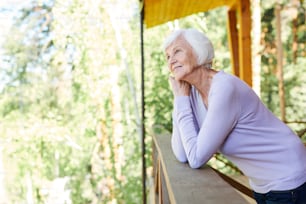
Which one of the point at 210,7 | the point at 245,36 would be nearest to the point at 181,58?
the point at 245,36

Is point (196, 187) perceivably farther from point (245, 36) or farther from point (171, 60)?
point (245, 36)

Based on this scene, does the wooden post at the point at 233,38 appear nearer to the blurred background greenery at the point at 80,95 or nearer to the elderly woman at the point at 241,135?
the blurred background greenery at the point at 80,95

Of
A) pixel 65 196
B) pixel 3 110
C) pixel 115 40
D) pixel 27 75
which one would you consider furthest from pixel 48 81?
pixel 65 196

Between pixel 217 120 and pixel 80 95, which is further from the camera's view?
pixel 80 95

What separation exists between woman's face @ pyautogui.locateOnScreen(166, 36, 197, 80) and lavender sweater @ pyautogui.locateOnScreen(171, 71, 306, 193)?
0.10 metres

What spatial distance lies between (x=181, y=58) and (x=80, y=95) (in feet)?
25.8

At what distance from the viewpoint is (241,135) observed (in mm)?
1188

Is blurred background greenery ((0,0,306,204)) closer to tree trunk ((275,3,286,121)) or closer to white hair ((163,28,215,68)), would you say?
tree trunk ((275,3,286,121))

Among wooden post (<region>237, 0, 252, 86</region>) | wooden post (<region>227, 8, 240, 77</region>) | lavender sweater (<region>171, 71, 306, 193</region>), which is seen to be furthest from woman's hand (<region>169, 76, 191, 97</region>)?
wooden post (<region>227, 8, 240, 77</region>)

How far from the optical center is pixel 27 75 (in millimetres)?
8984

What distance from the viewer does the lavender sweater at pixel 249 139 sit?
3.77 feet

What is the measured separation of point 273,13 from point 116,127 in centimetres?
A: 422

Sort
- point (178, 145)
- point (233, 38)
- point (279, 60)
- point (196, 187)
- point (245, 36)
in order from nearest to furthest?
point (196, 187)
point (178, 145)
point (245, 36)
point (233, 38)
point (279, 60)

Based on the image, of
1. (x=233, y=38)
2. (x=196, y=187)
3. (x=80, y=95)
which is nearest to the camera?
(x=196, y=187)
